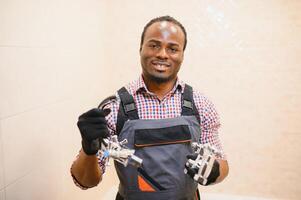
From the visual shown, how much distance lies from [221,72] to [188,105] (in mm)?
809

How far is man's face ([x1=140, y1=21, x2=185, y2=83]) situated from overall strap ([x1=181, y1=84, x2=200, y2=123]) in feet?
0.28

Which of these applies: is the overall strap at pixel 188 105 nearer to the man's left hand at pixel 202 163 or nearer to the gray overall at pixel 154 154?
the gray overall at pixel 154 154

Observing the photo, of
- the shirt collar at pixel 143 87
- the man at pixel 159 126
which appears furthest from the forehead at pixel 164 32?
the shirt collar at pixel 143 87

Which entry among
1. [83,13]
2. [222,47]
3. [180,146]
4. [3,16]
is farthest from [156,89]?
[222,47]

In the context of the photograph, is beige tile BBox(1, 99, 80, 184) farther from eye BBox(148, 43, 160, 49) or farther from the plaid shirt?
eye BBox(148, 43, 160, 49)

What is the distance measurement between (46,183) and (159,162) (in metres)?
0.48

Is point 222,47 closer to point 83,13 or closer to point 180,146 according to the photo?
point 83,13

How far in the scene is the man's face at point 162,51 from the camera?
0.95 meters

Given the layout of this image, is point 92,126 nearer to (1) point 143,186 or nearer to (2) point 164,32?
(1) point 143,186

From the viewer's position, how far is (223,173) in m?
1.00

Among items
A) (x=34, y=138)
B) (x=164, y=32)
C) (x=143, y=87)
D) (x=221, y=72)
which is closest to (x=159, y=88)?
(x=143, y=87)

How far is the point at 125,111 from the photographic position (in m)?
0.92

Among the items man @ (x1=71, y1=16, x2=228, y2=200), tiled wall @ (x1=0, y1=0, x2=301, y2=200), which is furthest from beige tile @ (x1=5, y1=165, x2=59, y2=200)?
man @ (x1=71, y1=16, x2=228, y2=200)

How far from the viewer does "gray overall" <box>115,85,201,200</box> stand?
90cm
